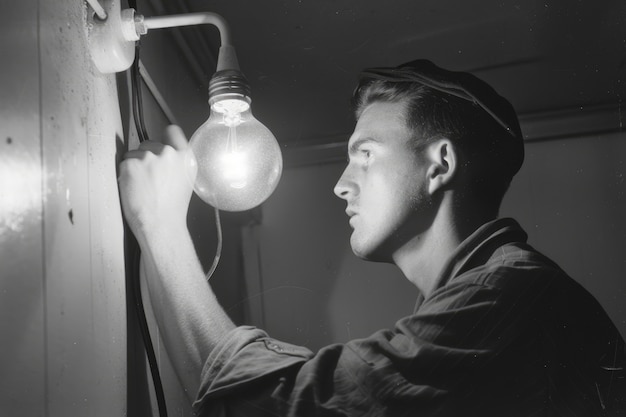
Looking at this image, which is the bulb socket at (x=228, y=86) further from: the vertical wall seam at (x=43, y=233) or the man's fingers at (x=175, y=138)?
the vertical wall seam at (x=43, y=233)

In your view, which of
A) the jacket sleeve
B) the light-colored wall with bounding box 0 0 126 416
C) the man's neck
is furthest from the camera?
the man's neck

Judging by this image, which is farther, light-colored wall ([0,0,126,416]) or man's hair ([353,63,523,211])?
man's hair ([353,63,523,211])

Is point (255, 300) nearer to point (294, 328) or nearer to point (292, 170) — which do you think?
point (294, 328)

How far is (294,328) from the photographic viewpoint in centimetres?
73

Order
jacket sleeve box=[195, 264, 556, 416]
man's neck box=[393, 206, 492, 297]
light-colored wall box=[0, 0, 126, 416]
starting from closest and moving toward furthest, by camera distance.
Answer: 1. light-colored wall box=[0, 0, 126, 416]
2. jacket sleeve box=[195, 264, 556, 416]
3. man's neck box=[393, 206, 492, 297]

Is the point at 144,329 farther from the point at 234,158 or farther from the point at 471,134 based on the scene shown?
the point at 471,134

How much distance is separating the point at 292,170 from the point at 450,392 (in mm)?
325

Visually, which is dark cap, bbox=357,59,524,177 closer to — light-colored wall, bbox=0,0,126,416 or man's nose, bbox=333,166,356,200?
man's nose, bbox=333,166,356,200

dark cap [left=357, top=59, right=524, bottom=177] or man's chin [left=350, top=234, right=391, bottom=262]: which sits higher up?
dark cap [left=357, top=59, right=524, bottom=177]

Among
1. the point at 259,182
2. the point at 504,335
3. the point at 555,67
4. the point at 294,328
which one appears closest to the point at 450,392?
the point at 504,335

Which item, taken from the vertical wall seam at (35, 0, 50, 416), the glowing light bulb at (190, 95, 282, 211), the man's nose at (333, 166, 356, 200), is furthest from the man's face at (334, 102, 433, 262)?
the vertical wall seam at (35, 0, 50, 416)

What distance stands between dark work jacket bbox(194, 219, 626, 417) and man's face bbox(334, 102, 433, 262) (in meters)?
0.08

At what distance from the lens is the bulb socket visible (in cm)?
71

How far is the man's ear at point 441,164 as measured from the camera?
0.74 meters
